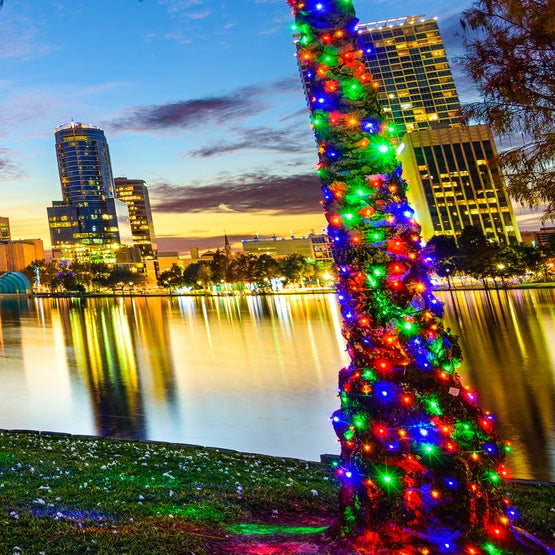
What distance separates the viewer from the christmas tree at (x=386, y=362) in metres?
4.55

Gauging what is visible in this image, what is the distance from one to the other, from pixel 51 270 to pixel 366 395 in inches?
7422

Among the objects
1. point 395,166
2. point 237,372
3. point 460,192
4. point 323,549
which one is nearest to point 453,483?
point 323,549

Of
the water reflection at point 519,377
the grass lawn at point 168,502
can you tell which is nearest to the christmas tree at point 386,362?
the grass lawn at point 168,502

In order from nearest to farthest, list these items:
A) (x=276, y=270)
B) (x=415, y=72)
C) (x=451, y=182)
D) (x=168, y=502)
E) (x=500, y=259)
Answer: (x=168, y=502), (x=500, y=259), (x=276, y=270), (x=451, y=182), (x=415, y=72)

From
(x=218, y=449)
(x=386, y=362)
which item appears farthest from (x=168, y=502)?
(x=218, y=449)

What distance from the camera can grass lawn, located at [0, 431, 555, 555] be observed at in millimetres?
4797

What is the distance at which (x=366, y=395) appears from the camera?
5020mm

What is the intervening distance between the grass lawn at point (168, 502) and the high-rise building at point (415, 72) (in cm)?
18666

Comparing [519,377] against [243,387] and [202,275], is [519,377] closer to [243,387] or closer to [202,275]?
[243,387]

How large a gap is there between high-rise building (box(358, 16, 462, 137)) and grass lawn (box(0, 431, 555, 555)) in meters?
187

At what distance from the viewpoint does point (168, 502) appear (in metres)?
6.43

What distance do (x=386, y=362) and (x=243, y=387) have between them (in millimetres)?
15006

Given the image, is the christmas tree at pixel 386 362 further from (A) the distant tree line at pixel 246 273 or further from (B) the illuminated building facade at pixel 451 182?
(B) the illuminated building facade at pixel 451 182

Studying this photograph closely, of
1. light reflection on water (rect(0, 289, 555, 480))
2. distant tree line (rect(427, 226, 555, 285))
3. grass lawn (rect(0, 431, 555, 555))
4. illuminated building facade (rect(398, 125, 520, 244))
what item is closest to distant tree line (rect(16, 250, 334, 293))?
distant tree line (rect(427, 226, 555, 285))
